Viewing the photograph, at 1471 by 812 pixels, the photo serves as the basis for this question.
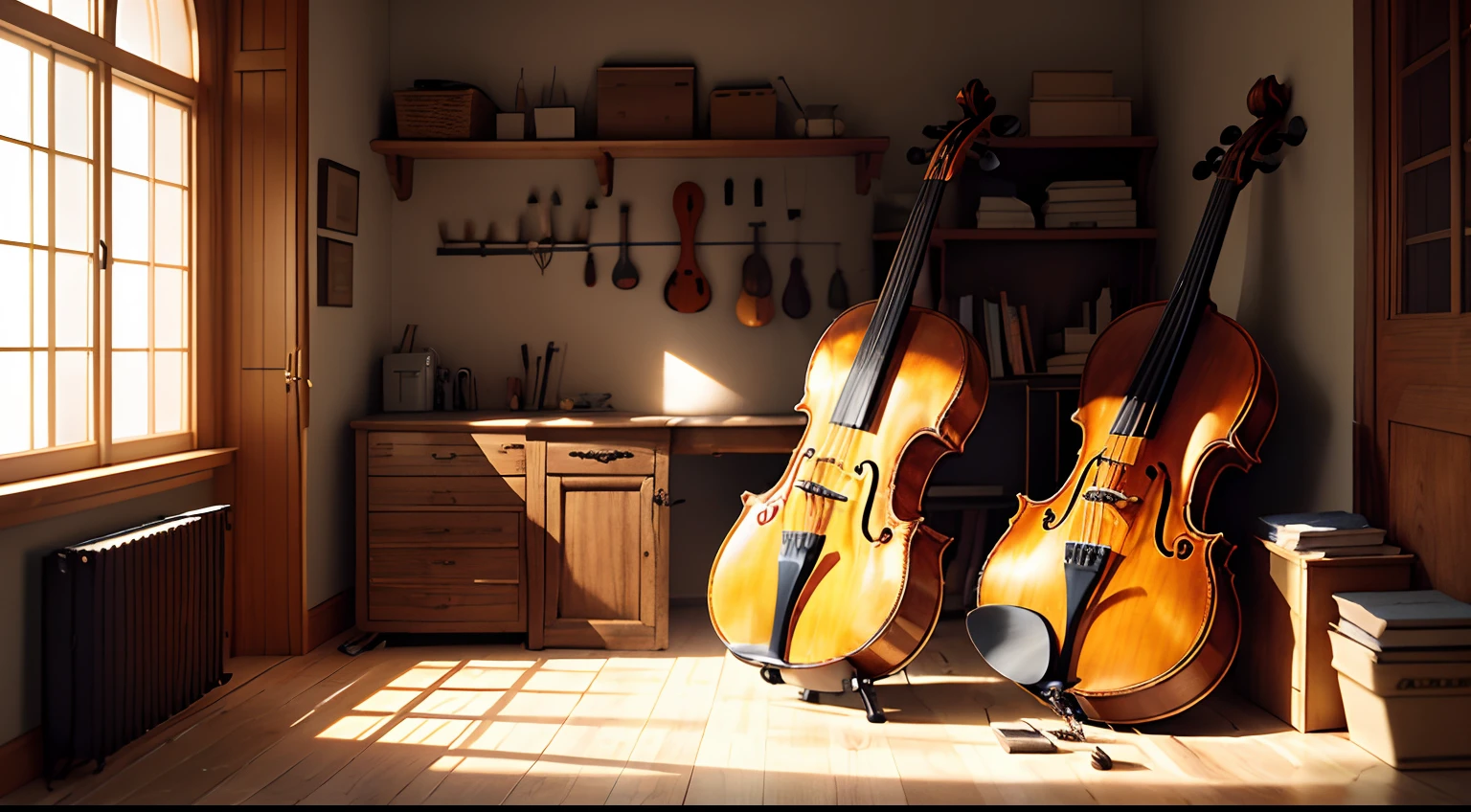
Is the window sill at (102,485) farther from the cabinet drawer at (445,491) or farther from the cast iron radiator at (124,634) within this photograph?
the cabinet drawer at (445,491)

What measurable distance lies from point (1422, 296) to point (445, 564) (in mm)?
3045

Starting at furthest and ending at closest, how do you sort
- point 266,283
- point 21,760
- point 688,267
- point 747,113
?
point 688,267 → point 747,113 → point 266,283 → point 21,760

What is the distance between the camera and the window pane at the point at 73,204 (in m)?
2.66

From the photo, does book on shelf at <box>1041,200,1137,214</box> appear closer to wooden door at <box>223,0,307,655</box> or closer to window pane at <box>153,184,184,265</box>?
wooden door at <box>223,0,307,655</box>

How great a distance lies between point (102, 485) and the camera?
269 cm

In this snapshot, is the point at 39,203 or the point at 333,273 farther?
the point at 333,273

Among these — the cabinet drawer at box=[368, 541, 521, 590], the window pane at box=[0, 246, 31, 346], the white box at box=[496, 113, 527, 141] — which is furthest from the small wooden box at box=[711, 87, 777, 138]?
the window pane at box=[0, 246, 31, 346]

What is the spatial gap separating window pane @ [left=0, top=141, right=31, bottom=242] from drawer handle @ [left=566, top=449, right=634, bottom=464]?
5.48 feet

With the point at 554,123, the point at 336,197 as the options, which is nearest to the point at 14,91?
the point at 336,197

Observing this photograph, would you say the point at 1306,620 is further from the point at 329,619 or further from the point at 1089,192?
the point at 329,619

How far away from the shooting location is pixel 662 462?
354 centimetres

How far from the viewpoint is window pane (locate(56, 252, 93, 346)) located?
267 cm

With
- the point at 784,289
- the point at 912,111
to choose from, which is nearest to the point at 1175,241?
the point at 912,111

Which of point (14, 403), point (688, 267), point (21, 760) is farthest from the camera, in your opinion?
point (688, 267)
